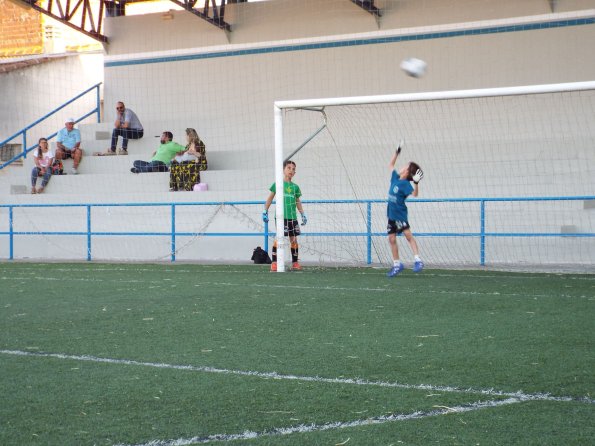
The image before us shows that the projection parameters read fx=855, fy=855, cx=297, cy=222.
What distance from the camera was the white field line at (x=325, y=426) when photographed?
382 centimetres

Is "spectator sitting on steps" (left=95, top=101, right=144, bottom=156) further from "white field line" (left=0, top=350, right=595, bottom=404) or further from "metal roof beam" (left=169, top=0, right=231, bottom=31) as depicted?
"white field line" (left=0, top=350, right=595, bottom=404)

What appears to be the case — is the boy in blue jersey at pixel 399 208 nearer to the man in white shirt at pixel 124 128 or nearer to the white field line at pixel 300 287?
the white field line at pixel 300 287

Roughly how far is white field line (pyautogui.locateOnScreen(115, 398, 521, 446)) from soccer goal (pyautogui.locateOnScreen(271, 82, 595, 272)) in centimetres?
961

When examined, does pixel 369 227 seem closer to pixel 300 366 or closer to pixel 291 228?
pixel 291 228

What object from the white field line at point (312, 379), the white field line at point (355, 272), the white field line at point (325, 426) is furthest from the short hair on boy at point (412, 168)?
the white field line at point (325, 426)

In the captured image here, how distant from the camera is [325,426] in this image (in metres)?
4.04

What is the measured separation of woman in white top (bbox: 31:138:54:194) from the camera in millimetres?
19531

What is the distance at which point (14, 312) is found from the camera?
838 centimetres

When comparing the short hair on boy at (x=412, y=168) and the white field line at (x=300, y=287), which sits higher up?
the short hair on boy at (x=412, y=168)

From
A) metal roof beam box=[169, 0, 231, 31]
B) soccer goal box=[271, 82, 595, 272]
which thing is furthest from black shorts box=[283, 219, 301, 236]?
metal roof beam box=[169, 0, 231, 31]

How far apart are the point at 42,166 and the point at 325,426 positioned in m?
16.9

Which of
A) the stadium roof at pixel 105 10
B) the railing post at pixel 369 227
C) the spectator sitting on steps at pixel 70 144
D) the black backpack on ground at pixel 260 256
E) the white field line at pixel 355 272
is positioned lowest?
the white field line at pixel 355 272

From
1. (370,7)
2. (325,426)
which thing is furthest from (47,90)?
(325,426)

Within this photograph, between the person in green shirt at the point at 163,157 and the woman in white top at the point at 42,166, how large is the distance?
2309 mm
